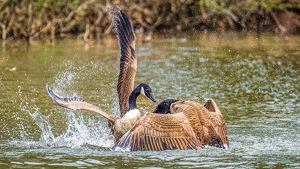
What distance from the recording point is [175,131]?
6.75 metres

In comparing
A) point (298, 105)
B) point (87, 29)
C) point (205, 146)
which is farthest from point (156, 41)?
point (205, 146)

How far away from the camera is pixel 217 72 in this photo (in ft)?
50.4

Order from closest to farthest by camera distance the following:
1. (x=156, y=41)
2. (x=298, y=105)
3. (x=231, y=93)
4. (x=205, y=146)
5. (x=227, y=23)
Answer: (x=205, y=146), (x=298, y=105), (x=231, y=93), (x=156, y=41), (x=227, y=23)

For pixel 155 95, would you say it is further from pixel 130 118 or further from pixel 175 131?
pixel 175 131

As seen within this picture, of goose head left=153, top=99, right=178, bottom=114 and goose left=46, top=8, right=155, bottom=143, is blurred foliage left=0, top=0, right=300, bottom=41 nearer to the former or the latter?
goose left=46, top=8, right=155, bottom=143

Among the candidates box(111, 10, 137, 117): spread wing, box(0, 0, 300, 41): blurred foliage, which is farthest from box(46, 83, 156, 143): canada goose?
box(0, 0, 300, 41): blurred foliage

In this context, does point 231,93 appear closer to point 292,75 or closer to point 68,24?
point 292,75

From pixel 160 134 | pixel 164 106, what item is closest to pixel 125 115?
pixel 164 106

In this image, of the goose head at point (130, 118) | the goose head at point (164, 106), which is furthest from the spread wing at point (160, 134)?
the goose head at point (164, 106)

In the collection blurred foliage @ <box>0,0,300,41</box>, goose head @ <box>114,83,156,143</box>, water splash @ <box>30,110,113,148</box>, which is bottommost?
water splash @ <box>30,110,113,148</box>

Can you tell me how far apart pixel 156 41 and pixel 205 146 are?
17.9 m

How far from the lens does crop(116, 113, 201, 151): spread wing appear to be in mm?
6652

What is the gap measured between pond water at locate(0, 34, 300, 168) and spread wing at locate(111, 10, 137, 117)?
662 millimetres

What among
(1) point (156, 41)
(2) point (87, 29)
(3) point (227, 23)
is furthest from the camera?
(3) point (227, 23)
